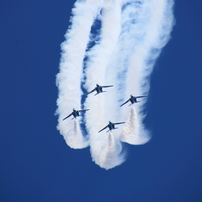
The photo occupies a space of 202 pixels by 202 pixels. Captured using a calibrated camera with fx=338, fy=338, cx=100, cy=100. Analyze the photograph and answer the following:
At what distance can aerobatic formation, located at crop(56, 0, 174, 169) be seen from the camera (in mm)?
40375

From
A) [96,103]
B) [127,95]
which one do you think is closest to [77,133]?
[96,103]

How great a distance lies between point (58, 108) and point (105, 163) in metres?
9.34

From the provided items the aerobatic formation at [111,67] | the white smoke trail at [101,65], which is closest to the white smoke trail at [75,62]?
the aerobatic formation at [111,67]

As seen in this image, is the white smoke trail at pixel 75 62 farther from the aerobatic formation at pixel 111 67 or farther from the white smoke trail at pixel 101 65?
the white smoke trail at pixel 101 65

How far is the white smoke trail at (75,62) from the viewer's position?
41.1 meters

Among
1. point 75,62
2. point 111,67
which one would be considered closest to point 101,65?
point 111,67

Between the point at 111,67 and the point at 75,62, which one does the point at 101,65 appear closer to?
the point at 111,67

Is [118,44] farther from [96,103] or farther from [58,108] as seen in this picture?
[58,108]

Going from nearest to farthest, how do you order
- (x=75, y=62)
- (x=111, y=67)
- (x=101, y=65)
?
(x=111, y=67), (x=101, y=65), (x=75, y=62)

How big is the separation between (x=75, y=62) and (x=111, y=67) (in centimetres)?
445

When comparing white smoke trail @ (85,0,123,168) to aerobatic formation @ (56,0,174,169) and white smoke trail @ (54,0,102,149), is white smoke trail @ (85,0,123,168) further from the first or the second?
white smoke trail @ (54,0,102,149)

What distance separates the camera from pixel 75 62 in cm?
4097

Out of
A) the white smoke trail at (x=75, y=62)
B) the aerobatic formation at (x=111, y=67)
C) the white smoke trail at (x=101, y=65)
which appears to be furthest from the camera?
the white smoke trail at (x=75, y=62)

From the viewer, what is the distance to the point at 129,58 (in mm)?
40250
